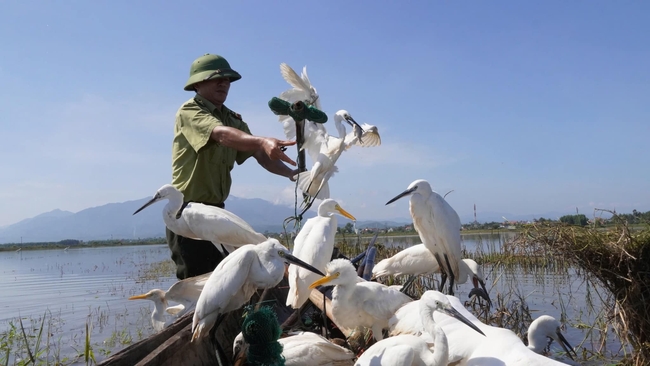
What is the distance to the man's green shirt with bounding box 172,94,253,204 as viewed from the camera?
4379mm

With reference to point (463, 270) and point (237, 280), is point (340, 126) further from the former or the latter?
point (237, 280)

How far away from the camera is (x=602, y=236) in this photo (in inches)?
178

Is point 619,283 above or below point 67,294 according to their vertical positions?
above

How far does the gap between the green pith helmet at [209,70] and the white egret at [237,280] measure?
1.91 m

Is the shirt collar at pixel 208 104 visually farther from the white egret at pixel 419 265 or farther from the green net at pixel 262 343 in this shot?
the white egret at pixel 419 265

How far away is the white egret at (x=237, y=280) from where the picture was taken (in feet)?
10.8

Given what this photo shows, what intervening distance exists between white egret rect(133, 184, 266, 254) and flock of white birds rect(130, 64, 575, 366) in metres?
0.01

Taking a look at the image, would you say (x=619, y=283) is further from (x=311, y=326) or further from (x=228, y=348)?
(x=228, y=348)

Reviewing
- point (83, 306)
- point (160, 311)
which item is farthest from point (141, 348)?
point (83, 306)

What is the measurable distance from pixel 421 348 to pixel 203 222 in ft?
8.51

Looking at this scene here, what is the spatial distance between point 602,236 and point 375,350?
2.60 metres

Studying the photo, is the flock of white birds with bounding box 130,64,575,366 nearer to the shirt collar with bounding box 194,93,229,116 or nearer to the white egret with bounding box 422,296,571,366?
the white egret with bounding box 422,296,571,366

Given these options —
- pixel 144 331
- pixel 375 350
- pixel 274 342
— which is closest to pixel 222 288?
pixel 274 342

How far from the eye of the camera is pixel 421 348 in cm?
325
